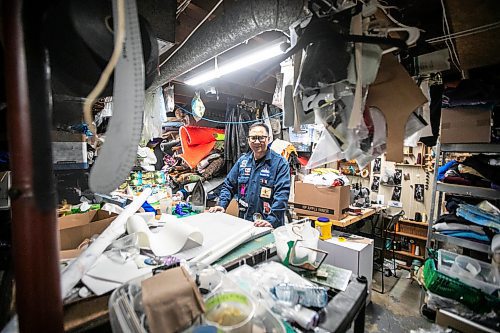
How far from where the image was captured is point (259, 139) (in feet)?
9.55

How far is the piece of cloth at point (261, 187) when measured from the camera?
2.71 m

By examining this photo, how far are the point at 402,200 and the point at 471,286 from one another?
10.1ft

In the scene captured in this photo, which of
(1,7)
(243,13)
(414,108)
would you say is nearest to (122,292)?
(1,7)

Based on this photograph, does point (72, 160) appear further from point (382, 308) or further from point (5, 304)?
point (382, 308)

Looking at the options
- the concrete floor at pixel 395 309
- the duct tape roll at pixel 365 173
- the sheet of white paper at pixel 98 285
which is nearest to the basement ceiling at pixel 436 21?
the sheet of white paper at pixel 98 285

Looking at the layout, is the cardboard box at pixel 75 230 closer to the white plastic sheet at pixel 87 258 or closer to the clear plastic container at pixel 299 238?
the white plastic sheet at pixel 87 258

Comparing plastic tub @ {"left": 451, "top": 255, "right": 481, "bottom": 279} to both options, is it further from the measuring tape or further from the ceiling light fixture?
the measuring tape

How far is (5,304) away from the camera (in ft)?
2.90

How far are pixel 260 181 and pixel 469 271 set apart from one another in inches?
78.5

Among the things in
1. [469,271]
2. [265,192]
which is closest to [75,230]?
[265,192]

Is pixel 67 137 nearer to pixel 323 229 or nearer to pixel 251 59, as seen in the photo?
pixel 251 59

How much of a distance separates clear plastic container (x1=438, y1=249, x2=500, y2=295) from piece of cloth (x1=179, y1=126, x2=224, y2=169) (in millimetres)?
3498

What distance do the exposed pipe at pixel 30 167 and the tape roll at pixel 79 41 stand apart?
0.06 meters

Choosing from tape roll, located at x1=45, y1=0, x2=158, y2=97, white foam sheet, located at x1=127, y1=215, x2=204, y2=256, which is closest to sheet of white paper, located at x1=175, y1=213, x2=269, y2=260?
white foam sheet, located at x1=127, y1=215, x2=204, y2=256
